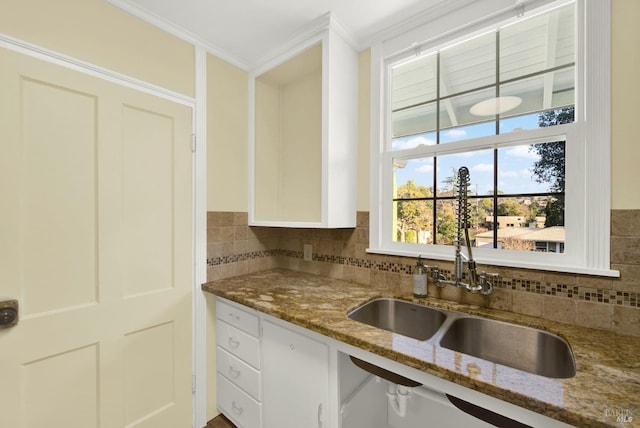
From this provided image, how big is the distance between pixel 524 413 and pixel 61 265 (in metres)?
1.87

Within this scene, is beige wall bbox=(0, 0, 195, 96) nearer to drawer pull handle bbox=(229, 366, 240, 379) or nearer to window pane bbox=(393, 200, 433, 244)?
window pane bbox=(393, 200, 433, 244)

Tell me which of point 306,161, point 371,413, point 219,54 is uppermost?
point 219,54

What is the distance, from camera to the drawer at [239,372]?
153 centimetres

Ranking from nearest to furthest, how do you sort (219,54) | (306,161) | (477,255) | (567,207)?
(567,207) < (477,255) < (219,54) < (306,161)

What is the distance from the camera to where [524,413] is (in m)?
0.77

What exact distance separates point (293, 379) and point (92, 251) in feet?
3.87

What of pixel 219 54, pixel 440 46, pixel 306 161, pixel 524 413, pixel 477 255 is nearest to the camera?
pixel 524 413

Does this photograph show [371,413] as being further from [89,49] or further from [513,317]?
[89,49]

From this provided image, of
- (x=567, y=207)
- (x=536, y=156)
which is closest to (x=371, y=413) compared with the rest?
(x=567, y=207)

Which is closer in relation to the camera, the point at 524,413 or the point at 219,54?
the point at 524,413

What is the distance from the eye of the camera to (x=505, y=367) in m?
0.87

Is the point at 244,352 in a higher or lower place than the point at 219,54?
lower

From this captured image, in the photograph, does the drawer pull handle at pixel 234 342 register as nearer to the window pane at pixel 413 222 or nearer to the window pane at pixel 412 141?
the window pane at pixel 413 222

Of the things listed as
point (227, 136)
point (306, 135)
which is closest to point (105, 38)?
point (227, 136)
